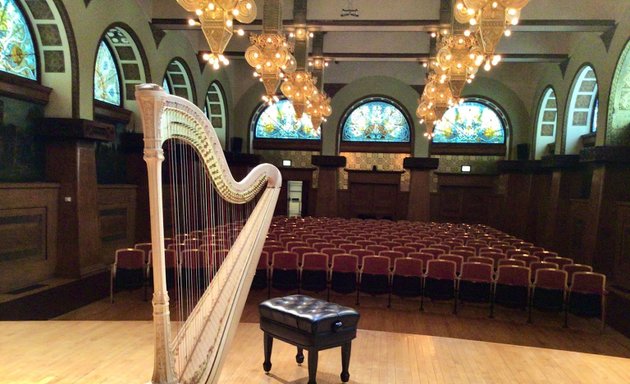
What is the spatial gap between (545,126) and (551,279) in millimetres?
13615

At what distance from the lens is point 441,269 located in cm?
755

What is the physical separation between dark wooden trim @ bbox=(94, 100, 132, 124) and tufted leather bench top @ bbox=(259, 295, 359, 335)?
9626 mm

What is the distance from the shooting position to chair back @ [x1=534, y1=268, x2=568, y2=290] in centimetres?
718

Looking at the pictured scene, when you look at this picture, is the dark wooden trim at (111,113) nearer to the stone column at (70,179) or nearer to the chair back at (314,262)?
the stone column at (70,179)

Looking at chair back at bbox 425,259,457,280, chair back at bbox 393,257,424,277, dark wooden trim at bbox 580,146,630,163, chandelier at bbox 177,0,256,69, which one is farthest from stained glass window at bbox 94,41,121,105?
dark wooden trim at bbox 580,146,630,163

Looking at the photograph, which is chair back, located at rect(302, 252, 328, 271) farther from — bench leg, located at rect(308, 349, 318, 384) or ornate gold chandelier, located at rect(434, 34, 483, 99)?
ornate gold chandelier, located at rect(434, 34, 483, 99)

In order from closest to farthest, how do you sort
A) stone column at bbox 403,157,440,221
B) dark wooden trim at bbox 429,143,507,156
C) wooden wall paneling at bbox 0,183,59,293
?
wooden wall paneling at bbox 0,183,59,293, stone column at bbox 403,157,440,221, dark wooden trim at bbox 429,143,507,156

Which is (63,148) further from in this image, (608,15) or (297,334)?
(608,15)

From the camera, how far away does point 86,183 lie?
9570 mm

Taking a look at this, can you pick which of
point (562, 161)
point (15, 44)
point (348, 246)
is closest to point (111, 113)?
point (15, 44)

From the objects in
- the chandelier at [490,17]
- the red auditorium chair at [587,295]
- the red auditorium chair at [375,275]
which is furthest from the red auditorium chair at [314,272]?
the chandelier at [490,17]

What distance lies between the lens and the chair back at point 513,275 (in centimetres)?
727

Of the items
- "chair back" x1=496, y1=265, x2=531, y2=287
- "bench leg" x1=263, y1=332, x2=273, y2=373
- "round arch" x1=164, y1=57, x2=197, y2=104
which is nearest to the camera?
"bench leg" x1=263, y1=332, x2=273, y2=373

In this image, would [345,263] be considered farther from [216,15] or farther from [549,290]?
[216,15]
